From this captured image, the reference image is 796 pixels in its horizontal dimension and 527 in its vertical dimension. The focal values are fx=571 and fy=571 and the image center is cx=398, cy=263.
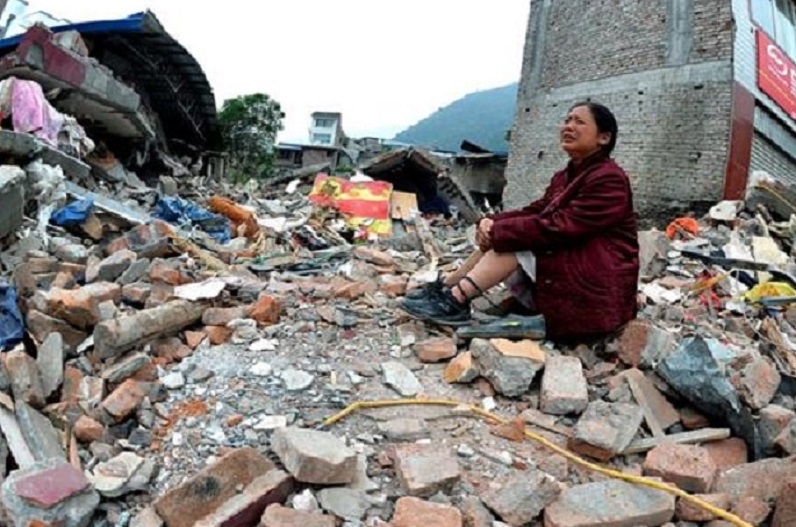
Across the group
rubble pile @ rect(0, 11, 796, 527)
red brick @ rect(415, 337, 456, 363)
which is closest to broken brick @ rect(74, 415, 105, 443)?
rubble pile @ rect(0, 11, 796, 527)

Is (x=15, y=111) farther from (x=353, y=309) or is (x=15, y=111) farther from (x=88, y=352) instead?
(x=353, y=309)

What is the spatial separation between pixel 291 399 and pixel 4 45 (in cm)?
608

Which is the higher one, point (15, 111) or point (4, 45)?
point (4, 45)

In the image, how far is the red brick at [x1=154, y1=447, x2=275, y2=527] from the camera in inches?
63.9

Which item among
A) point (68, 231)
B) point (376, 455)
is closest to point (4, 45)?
point (68, 231)

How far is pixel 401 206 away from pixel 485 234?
20.3 feet

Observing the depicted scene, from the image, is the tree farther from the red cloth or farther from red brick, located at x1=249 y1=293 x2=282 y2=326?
the red cloth

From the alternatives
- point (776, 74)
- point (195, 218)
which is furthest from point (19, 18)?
point (776, 74)

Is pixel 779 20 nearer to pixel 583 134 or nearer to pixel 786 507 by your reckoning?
pixel 583 134

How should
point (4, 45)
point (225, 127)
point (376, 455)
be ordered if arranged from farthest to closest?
point (225, 127) → point (4, 45) → point (376, 455)

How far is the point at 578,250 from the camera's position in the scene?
2574 mm

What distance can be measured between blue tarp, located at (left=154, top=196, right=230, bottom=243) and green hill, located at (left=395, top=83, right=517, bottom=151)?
32486mm

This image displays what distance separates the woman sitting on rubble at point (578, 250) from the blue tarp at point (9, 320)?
1.90 metres

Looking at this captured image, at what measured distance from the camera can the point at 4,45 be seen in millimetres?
6074
